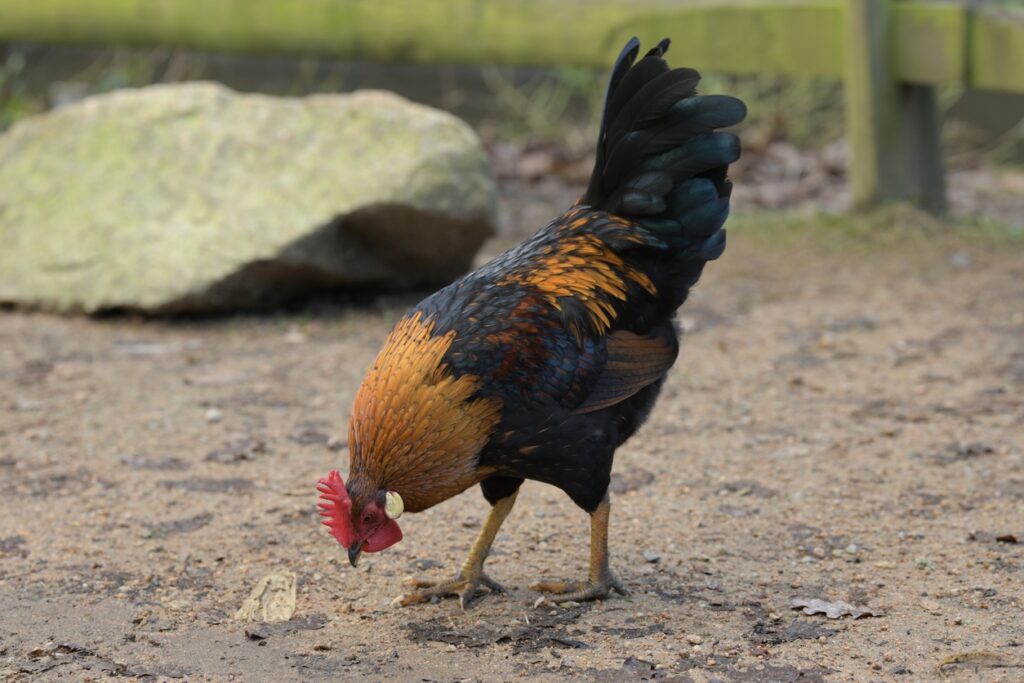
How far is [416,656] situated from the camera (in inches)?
142

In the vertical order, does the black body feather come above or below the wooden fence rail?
below

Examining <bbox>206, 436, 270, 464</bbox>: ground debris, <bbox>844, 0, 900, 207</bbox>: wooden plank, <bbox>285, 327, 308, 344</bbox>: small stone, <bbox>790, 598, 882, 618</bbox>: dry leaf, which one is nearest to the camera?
<bbox>790, 598, 882, 618</bbox>: dry leaf

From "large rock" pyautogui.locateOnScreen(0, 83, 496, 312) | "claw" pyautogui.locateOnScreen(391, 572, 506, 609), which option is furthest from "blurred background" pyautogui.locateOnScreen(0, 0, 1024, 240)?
"claw" pyautogui.locateOnScreen(391, 572, 506, 609)

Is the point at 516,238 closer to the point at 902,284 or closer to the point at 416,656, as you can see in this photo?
the point at 902,284

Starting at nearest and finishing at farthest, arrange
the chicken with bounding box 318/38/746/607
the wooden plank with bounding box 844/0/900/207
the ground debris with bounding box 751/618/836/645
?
the chicken with bounding box 318/38/746/607 → the ground debris with bounding box 751/618/836/645 → the wooden plank with bounding box 844/0/900/207

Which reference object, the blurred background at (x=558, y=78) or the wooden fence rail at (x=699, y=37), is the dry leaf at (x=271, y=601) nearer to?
the blurred background at (x=558, y=78)

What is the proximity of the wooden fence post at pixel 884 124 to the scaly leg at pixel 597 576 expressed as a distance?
4393mm

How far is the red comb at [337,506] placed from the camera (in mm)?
3504

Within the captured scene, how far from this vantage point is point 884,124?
7.55m

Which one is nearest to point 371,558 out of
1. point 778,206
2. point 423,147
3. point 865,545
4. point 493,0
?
point 865,545

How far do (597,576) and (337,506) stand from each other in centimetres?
90

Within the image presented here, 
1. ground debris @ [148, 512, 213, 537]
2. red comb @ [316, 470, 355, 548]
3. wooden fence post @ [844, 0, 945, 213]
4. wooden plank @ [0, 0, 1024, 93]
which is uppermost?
wooden plank @ [0, 0, 1024, 93]

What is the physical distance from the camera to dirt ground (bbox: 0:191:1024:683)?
362cm

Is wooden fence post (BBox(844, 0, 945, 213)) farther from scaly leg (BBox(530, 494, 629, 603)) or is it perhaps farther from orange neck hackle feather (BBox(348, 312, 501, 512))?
orange neck hackle feather (BBox(348, 312, 501, 512))
